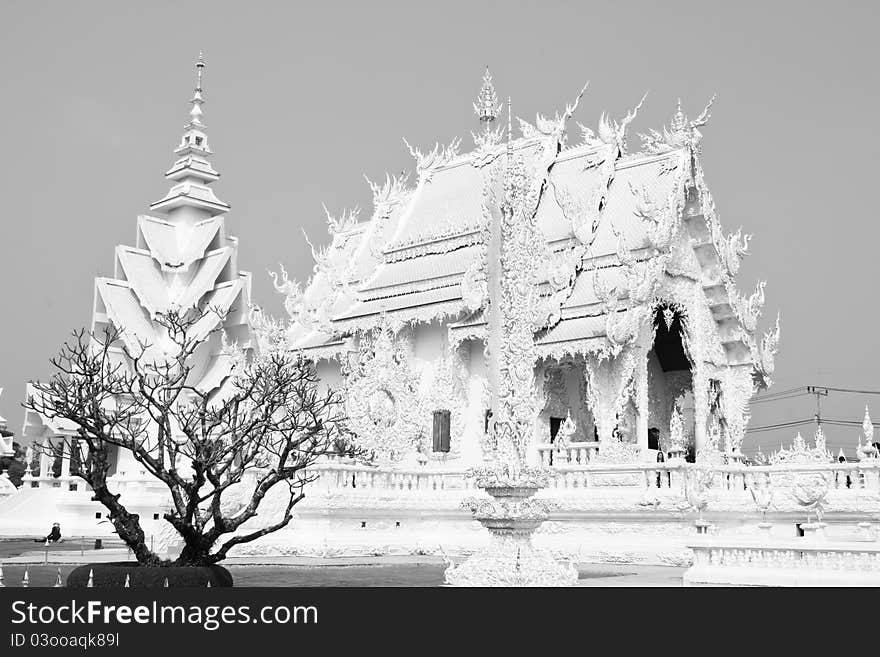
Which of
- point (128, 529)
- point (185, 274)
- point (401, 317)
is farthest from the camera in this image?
point (185, 274)

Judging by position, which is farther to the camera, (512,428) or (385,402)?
(385,402)

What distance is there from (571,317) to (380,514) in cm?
487

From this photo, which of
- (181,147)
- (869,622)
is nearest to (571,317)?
(869,622)

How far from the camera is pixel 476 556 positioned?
1017cm

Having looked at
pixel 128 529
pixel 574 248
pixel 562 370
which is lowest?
pixel 128 529

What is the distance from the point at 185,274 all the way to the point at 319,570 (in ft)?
58.7

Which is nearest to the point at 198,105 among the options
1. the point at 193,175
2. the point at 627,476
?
the point at 193,175

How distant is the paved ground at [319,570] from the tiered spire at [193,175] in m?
15.2

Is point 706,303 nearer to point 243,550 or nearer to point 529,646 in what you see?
point 243,550

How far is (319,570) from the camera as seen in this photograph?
1370 cm

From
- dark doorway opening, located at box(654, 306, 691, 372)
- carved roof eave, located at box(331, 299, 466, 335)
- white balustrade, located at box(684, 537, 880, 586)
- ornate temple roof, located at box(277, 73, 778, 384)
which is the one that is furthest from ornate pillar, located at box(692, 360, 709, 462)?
white balustrade, located at box(684, 537, 880, 586)

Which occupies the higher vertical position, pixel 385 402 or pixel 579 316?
pixel 579 316

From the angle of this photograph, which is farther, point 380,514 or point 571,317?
point 571,317

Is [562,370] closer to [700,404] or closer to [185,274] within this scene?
[700,404]
